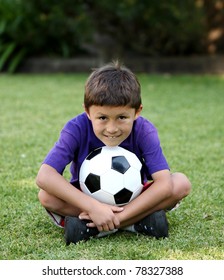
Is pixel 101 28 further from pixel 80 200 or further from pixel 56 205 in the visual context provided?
pixel 80 200

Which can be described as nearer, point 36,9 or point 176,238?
point 176,238

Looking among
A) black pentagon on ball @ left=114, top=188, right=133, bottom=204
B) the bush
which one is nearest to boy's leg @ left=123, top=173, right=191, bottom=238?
black pentagon on ball @ left=114, top=188, right=133, bottom=204

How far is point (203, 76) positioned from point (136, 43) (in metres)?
1.37

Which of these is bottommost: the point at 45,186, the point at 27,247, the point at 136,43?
the point at 27,247

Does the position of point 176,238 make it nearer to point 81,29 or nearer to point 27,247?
point 27,247

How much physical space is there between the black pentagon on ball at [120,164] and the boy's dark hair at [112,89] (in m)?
0.28

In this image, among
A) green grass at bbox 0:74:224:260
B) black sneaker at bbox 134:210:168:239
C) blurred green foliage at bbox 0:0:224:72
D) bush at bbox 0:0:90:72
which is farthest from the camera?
bush at bbox 0:0:90:72

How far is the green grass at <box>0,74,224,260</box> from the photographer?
9.67 feet

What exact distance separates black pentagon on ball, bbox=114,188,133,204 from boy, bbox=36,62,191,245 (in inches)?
1.8

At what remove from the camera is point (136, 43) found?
437 inches

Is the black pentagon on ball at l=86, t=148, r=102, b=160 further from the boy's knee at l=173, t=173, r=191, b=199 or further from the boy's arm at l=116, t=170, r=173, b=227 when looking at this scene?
the boy's knee at l=173, t=173, r=191, b=199

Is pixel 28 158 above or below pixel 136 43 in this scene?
below

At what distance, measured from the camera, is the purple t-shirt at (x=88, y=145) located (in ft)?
10.3

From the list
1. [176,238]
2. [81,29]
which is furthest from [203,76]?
[176,238]
